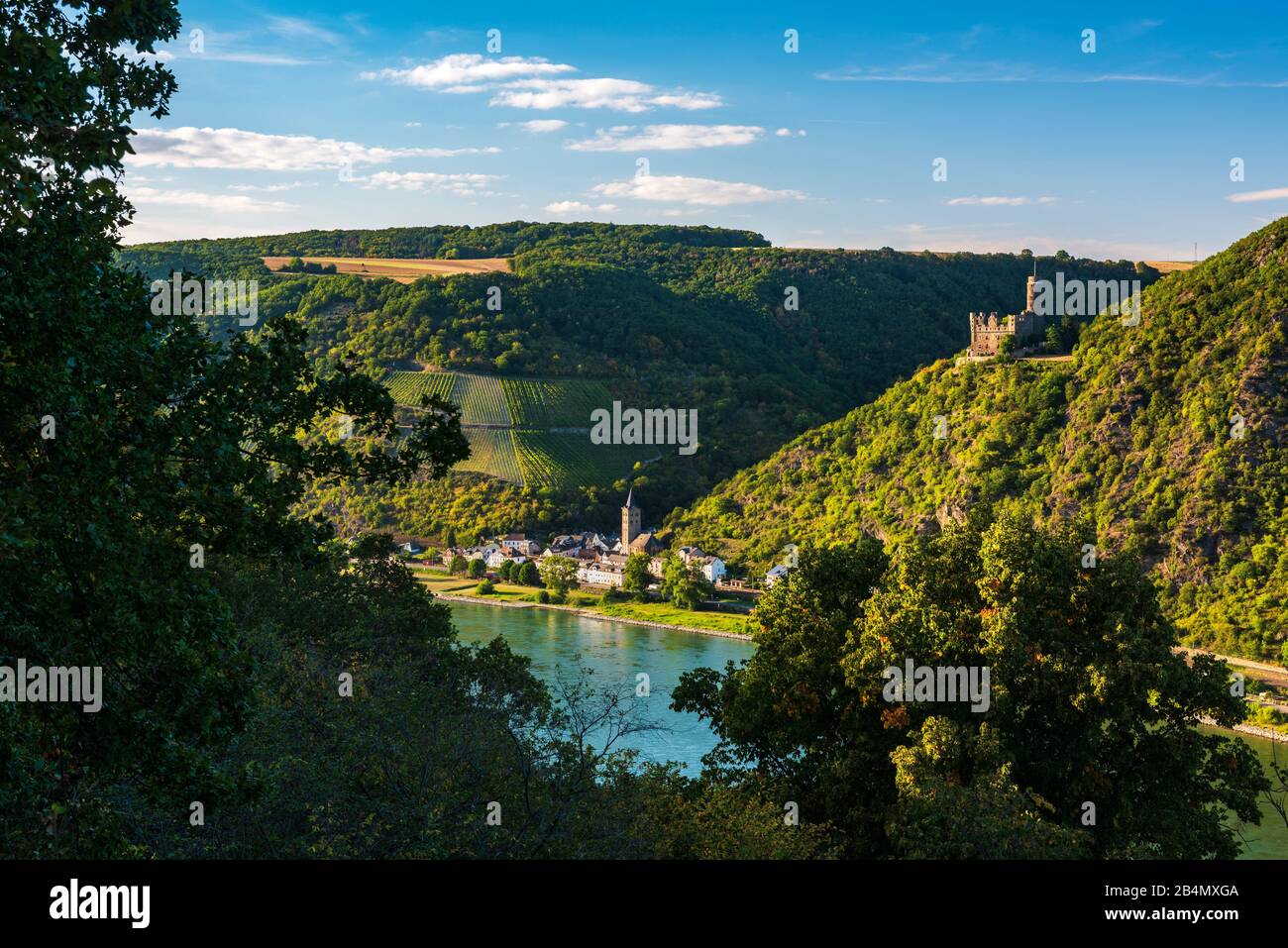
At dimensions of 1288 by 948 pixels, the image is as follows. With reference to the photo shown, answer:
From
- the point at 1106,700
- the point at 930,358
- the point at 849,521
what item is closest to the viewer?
the point at 1106,700

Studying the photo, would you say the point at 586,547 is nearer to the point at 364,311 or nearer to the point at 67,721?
the point at 364,311

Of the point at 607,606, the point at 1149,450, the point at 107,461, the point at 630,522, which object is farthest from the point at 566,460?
the point at 107,461

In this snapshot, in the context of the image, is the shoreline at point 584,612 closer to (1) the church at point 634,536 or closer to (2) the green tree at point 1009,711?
(1) the church at point 634,536

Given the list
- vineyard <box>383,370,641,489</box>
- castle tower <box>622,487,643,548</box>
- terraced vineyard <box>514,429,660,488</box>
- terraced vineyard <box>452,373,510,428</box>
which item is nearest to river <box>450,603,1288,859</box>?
castle tower <box>622,487,643,548</box>

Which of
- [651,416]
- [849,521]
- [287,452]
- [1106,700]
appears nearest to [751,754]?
[1106,700]

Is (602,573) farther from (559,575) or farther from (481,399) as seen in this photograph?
(481,399)

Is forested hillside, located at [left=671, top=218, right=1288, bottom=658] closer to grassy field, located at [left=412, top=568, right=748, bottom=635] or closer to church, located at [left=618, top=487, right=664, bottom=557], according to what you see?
church, located at [left=618, top=487, right=664, bottom=557]

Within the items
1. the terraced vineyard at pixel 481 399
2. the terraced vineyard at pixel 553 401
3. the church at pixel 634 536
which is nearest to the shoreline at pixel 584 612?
the church at pixel 634 536
